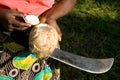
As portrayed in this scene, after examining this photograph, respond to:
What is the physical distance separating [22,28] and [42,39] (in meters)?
0.14

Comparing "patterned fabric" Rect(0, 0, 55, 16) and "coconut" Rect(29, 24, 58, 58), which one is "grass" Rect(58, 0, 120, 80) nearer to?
"patterned fabric" Rect(0, 0, 55, 16)

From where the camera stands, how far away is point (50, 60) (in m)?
2.03

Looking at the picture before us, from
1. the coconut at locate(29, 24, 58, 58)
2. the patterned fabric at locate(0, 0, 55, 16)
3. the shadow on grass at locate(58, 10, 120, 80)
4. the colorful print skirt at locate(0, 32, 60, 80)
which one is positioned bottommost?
the shadow on grass at locate(58, 10, 120, 80)

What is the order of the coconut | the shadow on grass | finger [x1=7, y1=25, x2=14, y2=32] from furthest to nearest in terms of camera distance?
1. the shadow on grass
2. finger [x1=7, y1=25, x2=14, y2=32]
3. the coconut

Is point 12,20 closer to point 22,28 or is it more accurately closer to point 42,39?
point 22,28

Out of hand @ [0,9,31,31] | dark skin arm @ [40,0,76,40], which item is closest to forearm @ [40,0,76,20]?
dark skin arm @ [40,0,76,40]

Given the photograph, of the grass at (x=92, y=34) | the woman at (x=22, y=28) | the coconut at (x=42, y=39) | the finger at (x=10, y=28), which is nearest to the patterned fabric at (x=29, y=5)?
the woman at (x=22, y=28)

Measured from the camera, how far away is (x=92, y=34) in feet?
13.3

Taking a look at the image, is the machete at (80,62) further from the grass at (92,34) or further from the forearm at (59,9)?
the grass at (92,34)

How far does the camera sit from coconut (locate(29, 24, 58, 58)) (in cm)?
168

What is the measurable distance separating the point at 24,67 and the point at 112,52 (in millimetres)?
1971

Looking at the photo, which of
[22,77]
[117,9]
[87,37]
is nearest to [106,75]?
[87,37]

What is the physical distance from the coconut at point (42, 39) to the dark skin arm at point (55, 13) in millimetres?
121

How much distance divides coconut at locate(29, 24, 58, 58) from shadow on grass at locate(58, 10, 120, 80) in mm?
1718
